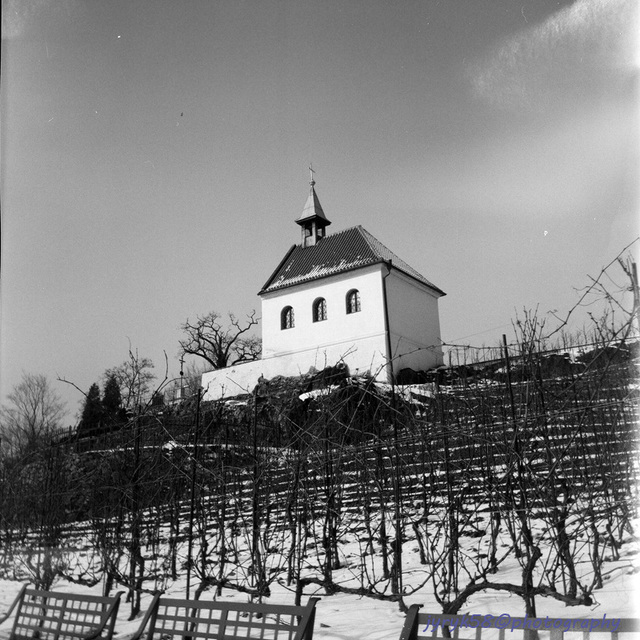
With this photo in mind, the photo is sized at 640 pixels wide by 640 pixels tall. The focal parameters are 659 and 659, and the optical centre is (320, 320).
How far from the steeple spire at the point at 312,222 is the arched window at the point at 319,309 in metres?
3.56

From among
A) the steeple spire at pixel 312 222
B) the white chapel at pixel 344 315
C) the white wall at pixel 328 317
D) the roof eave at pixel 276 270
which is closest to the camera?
the white chapel at pixel 344 315

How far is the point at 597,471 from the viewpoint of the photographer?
5512 millimetres

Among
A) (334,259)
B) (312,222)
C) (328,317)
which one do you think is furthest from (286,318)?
(312,222)

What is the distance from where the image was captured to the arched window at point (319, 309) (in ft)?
77.5

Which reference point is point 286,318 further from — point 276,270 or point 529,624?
point 529,624

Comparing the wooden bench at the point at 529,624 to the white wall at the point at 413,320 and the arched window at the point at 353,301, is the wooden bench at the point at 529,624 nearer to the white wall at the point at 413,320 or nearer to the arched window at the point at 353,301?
the white wall at the point at 413,320

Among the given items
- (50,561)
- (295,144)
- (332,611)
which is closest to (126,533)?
(50,561)

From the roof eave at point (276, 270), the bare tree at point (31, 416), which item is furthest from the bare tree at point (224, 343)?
the bare tree at point (31, 416)

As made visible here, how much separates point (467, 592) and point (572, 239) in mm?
2161

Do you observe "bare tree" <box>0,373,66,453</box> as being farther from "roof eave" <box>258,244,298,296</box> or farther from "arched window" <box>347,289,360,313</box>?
"roof eave" <box>258,244,298,296</box>

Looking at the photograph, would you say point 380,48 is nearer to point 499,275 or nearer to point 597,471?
point 499,275

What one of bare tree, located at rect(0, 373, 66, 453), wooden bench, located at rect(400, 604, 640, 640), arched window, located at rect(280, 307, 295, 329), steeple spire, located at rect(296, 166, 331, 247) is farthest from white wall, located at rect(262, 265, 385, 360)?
wooden bench, located at rect(400, 604, 640, 640)

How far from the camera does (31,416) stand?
10430 mm

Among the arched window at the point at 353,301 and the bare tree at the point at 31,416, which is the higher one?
the arched window at the point at 353,301
